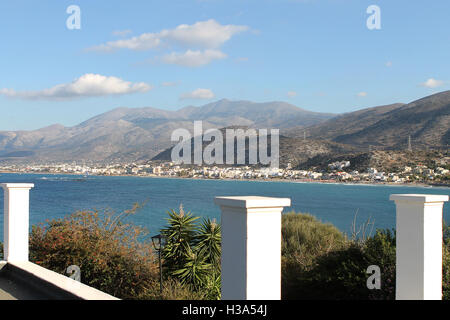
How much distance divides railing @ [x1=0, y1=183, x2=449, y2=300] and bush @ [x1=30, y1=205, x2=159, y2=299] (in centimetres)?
132

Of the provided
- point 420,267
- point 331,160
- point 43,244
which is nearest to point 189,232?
point 43,244

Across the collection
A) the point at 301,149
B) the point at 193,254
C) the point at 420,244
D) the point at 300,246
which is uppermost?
the point at 301,149

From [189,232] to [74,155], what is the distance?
157 metres

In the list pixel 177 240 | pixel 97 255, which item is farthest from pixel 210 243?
pixel 97 255

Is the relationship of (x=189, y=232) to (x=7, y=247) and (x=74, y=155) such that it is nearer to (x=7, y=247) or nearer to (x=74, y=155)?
(x=7, y=247)

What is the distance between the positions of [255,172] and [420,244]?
101m

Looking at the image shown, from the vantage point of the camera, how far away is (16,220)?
6.11 metres

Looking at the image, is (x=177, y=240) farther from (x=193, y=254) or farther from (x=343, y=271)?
(x=343, y=271)

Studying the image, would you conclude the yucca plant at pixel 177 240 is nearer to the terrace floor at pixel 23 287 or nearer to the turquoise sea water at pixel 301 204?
the terrace floor at pixel 23 287

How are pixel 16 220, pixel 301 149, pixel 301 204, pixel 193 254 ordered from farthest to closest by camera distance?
pixel 301 149 < pixel 301 204 < pixel 193 254 < pixel 16 220

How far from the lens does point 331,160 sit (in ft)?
281

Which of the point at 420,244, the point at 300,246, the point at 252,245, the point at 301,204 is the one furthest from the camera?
the point at 301,204

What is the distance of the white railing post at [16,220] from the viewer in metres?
6.06

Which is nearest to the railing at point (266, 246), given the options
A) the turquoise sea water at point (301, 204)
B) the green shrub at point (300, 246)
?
the green shrub at point (300, 246)
